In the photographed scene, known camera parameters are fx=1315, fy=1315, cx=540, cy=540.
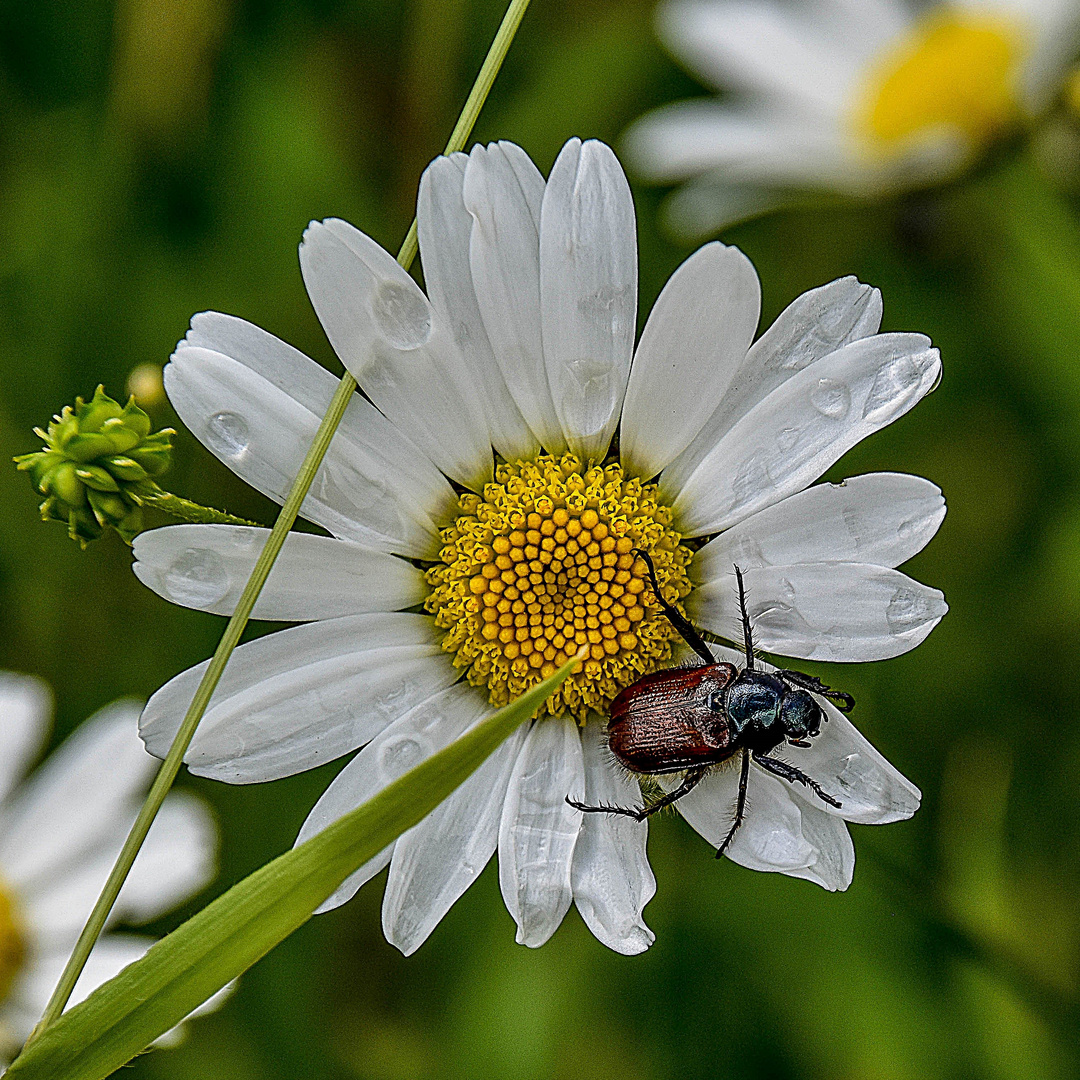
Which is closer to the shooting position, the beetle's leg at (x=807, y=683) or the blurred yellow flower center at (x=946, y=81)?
the beetle's leg at (x=807, y=683)

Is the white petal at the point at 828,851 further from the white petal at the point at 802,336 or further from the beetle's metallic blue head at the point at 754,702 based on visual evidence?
the white petal at the point at 802,336

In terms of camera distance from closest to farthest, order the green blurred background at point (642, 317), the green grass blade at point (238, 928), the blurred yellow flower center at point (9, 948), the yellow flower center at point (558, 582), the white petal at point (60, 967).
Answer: the green grass blade at point (238, 928) < the yellow flower center at point (558, 582) < the white petal at point (60, 967) < the blurred yellow flower center at point (9, 948) < the green blurred background at point (642, 317)

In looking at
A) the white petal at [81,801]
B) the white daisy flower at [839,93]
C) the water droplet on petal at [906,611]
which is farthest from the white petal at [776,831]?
the white daisy flower at [839,93]

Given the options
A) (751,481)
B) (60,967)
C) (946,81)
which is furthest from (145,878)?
(946,81)

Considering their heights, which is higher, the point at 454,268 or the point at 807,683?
the point at 454,268

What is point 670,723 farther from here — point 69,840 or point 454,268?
point 69,840

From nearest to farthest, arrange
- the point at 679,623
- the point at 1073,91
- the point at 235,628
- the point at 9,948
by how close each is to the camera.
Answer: the point at 235,628 < the point at 679,623 < the point at 1073,91 < the point at 9,948
